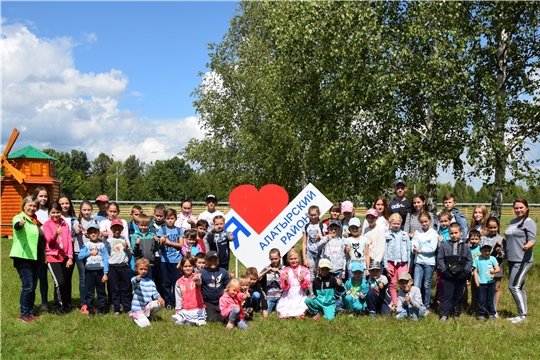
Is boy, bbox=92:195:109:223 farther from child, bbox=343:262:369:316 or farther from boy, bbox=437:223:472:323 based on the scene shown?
boy, bbox=437:223:472:323

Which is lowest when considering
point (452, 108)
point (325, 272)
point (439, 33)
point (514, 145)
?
point (325, 272)

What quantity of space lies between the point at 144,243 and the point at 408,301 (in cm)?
431

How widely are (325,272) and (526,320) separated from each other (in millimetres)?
3140

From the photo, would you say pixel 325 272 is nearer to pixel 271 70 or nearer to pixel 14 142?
pixel 271 70

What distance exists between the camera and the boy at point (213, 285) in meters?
8.12

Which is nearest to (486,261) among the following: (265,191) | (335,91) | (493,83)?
(265,191)

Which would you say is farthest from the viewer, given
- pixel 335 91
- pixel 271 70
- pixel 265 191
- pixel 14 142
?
pixel 14 142

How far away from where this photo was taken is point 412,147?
13.8 metres

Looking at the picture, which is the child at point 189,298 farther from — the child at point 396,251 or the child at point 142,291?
the child at point 396,251

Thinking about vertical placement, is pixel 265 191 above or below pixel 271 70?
below

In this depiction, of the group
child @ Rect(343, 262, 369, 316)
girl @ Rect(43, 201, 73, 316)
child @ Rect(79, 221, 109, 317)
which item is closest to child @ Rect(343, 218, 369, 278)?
child @ Rect(343, 262, 369, 316)

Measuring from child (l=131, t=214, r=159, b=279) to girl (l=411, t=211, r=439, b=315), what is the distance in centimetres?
424

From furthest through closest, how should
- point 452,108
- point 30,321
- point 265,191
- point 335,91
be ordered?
1. point 335,91
2. point 452,108
3. point 265,191
4. point 30,321

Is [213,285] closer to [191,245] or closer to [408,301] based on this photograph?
[191,245]
